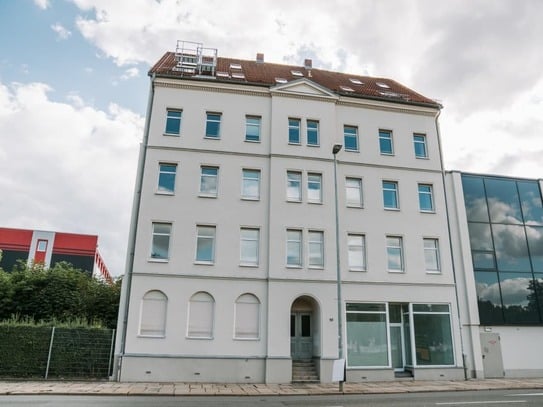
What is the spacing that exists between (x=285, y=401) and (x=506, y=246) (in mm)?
16805

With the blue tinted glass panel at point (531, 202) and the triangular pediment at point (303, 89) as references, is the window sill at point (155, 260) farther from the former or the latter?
the blue tinted glass panel at point (531, 202)

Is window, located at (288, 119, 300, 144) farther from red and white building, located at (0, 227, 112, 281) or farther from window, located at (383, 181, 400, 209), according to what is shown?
red and white building, located at (0, 227, 112, 281)

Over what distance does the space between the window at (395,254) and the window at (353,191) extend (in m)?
2.57

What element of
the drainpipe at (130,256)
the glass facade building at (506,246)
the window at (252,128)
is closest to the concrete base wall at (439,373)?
the glass facade building at (506,246)

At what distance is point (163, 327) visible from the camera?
753 inches

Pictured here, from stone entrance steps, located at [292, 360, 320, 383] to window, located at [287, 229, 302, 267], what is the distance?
4.71m

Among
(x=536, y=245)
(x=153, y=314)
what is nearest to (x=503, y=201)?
(x=536, y=245)

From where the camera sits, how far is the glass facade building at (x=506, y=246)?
2244 centimetres

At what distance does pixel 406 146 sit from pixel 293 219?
27.6 feet

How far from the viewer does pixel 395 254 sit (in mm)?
22312

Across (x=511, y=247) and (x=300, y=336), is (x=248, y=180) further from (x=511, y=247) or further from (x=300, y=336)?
(x=511, y=247)

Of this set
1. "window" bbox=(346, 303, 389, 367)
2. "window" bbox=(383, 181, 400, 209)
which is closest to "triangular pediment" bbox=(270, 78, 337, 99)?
"window" bbox=(383, 181, 400, 209)

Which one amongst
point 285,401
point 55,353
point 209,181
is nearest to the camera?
point 285,401

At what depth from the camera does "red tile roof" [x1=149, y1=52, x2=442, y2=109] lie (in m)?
23.6
